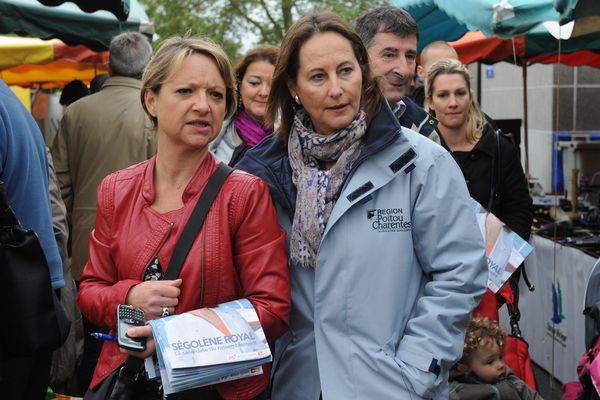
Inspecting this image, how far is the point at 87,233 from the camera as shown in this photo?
18.8 feet

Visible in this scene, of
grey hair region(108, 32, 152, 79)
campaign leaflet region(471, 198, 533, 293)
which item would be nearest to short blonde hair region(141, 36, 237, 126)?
campaign leaflet region(471, 198, 533, 293)

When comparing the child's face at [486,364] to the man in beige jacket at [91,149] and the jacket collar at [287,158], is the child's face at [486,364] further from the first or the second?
the man in beige jacket at [91,149]

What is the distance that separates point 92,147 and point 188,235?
10.2 ft

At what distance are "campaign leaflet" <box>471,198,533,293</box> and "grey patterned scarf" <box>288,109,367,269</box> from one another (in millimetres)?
1773

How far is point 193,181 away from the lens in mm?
2947

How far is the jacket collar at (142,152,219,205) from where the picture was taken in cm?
293

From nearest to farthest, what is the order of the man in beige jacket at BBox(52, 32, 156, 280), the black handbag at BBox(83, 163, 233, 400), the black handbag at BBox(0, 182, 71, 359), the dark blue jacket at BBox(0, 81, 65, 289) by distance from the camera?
the black handbag at BBox(83, 163, 233, 400) < the black handbag at BBox(0, 182, 71, 359) < the dark blue jacket at BBox(0, 81, 65, 289) < the man in beige jacket at BBox(52, 32, 156, 280)

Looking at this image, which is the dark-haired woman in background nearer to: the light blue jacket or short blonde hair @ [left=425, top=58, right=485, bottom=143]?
short blonde hair @ [left=425, top=58, right=485, bottom=143]

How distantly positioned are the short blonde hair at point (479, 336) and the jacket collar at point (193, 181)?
194 centimetres

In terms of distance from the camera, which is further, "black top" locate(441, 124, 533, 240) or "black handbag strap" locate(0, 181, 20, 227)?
"black top" locate(441, 124, 533, 240)

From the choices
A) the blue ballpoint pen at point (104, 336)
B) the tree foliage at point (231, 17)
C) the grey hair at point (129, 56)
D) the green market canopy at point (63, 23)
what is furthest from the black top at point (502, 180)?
the tree foliage at point (231, 17)

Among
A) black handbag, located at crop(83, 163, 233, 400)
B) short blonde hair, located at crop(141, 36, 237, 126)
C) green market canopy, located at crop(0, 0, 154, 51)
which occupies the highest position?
green market canopy, located at crop(0, 0, 154, 51)

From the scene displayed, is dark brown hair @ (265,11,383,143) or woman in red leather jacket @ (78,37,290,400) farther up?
dark brown hair @ (265,11,383,143)

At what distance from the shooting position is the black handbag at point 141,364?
2.73m
